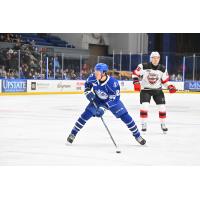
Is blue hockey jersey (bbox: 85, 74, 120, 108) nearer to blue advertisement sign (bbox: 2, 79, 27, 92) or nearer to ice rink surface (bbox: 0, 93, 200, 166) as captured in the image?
ice rink surface (bbox: 0, 93, 200, 166)

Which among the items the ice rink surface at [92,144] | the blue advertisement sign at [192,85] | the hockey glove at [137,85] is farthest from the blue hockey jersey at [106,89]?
the blue advertisement sign at [192,85]

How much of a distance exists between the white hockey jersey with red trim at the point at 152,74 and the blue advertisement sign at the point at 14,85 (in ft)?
31.4

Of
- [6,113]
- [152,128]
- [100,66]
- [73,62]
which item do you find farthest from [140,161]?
[73,62]

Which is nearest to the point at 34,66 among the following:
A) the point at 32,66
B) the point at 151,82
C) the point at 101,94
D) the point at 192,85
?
the point at 32,66

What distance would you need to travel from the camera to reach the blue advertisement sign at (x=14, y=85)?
1470 cm

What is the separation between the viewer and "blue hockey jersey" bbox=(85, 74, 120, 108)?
4.37 m

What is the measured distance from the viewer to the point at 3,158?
155 inches

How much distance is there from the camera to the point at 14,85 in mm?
14984

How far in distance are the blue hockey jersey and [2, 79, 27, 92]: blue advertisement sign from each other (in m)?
10.7

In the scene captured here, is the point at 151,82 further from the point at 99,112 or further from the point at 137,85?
the point at 99,112

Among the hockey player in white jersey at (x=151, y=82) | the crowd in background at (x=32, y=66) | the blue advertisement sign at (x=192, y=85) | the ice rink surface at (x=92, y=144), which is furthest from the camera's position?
the blue advertisement sign at (x=192, y=85)

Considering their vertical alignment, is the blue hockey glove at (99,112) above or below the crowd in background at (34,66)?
Answer: below

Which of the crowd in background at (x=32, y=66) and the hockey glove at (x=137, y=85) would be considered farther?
the crowd in background at (x=32, y=66)

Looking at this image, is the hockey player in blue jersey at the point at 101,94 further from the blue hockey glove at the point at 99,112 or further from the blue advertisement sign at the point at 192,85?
the blue advertisement sign at the point at 192,85
